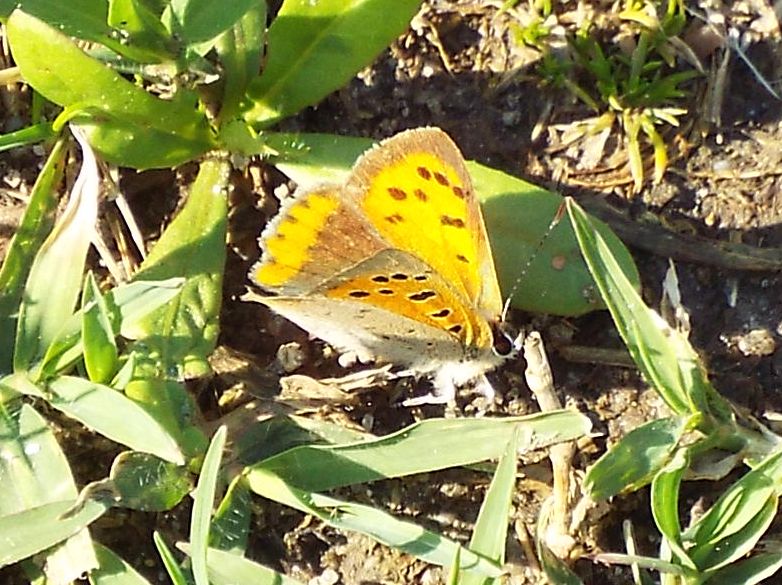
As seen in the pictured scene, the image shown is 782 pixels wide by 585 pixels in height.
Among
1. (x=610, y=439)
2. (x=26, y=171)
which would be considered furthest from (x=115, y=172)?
(x=610, y=439)

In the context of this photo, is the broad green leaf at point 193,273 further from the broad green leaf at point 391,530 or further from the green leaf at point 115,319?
the broad green leaf at point 391,530

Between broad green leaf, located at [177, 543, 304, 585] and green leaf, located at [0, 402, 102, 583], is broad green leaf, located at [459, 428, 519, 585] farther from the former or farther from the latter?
green leaf, located at [0, 402, 102, 583]

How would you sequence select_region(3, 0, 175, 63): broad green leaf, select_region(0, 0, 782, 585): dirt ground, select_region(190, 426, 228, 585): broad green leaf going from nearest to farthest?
select_region(190, 426, 228, 585): broad green leaf → select_region(3, 0, 175, 63): broad green leaf → select_region(0, 0, 782, 585): dirt ground

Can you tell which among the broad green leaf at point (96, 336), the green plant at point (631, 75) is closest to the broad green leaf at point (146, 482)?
the broad green leaf at point (96, 336)

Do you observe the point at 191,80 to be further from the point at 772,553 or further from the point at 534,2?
the point at 772,553

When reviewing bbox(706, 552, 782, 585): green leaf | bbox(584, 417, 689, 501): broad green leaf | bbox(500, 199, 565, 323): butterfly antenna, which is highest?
bbox(500, 199, 565, 323): butterfly antenna

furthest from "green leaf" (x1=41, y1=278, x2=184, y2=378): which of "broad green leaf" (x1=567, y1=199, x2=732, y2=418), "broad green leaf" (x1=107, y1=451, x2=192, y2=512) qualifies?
"broad green leaf" (x1=567, y1=199, x2=732, y2=418)
